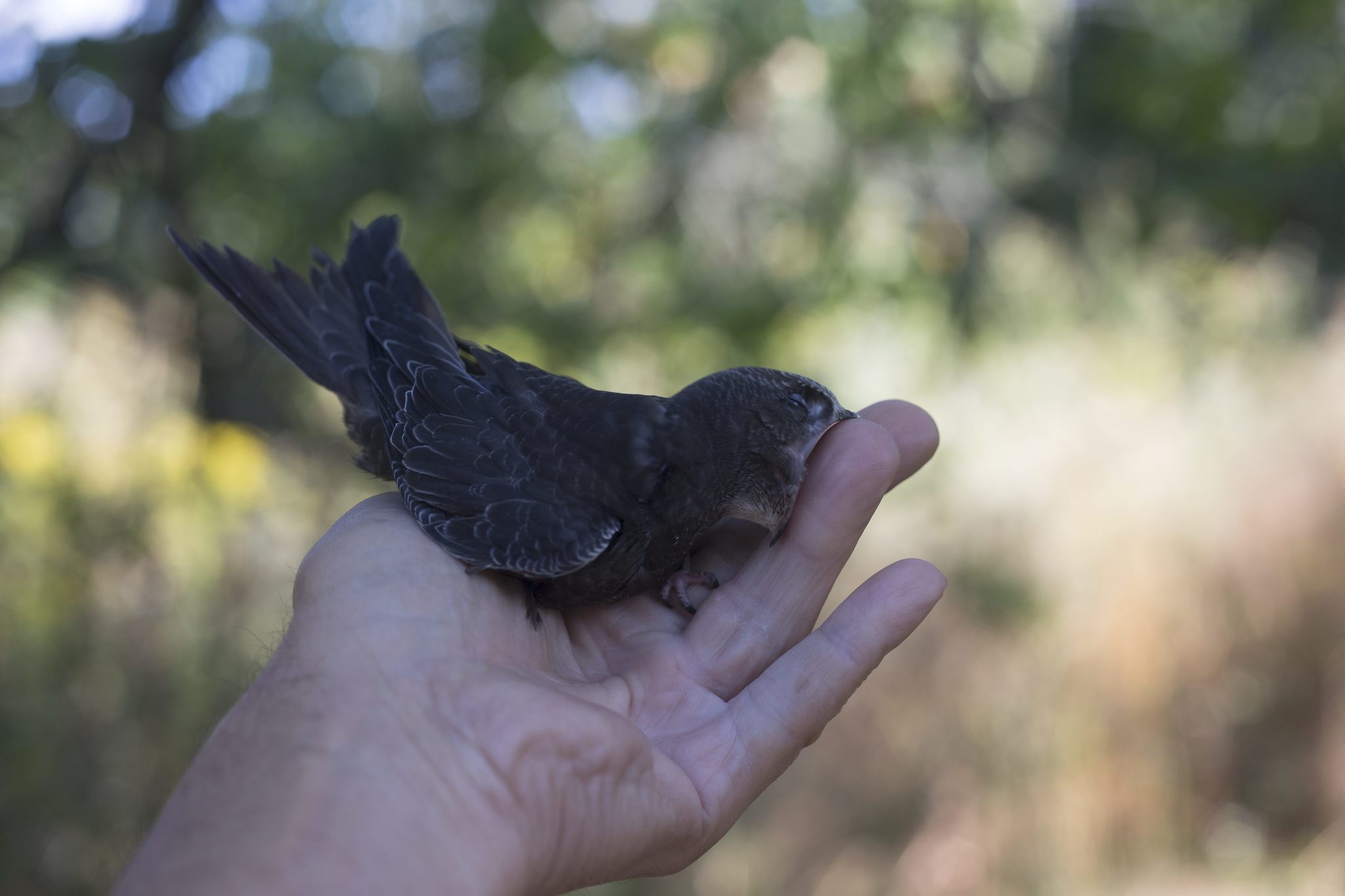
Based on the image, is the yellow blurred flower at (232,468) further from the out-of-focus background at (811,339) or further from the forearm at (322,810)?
the forearm at (322,810)

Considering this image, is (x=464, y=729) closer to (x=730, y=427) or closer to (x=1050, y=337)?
(x=730, y=427)

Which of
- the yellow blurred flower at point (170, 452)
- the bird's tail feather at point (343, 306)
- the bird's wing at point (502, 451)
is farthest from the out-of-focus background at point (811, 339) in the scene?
the bird's wing at point (502, 451)

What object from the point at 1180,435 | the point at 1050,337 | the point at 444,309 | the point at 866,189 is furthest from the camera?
the point at 1050,337

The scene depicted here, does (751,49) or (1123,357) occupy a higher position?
(751,49)

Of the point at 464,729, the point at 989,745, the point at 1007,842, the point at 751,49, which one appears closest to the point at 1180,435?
the point at 989,745

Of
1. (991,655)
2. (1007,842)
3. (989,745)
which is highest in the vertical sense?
(991,655)

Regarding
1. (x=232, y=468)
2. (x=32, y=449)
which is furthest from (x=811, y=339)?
(x=32, y=449)

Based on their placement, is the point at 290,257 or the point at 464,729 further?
the point at 290,257
